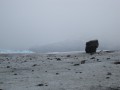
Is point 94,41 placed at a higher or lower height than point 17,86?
higher

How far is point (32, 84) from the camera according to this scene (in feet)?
36.4

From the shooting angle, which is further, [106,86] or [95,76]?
[95,76]

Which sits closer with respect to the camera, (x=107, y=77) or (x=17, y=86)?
(x=17, y=86)

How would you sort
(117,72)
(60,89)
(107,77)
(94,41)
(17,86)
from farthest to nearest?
(94,41), (117,72), (107,77), (17,86), (60,89)

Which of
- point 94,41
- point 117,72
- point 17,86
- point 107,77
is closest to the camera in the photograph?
point 17,86

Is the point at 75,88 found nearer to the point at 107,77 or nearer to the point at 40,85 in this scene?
the point at 40,85

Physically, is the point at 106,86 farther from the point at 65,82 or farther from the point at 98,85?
the point at 65,82

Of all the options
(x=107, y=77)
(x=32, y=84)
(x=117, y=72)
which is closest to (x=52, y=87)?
(x=32, y=84)

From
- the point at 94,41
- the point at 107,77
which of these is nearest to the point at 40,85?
the point at 107,77

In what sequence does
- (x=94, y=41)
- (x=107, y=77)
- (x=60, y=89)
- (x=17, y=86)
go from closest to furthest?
1. (x=60, y=89)
2. (x=17, y=86)
3. (x=107, y=77)
4. (x=94, y=41)

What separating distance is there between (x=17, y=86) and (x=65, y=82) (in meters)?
2.02

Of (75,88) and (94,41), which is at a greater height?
(94,41)

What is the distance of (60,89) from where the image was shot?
976 cm

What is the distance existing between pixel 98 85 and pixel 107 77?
173 centimetres
